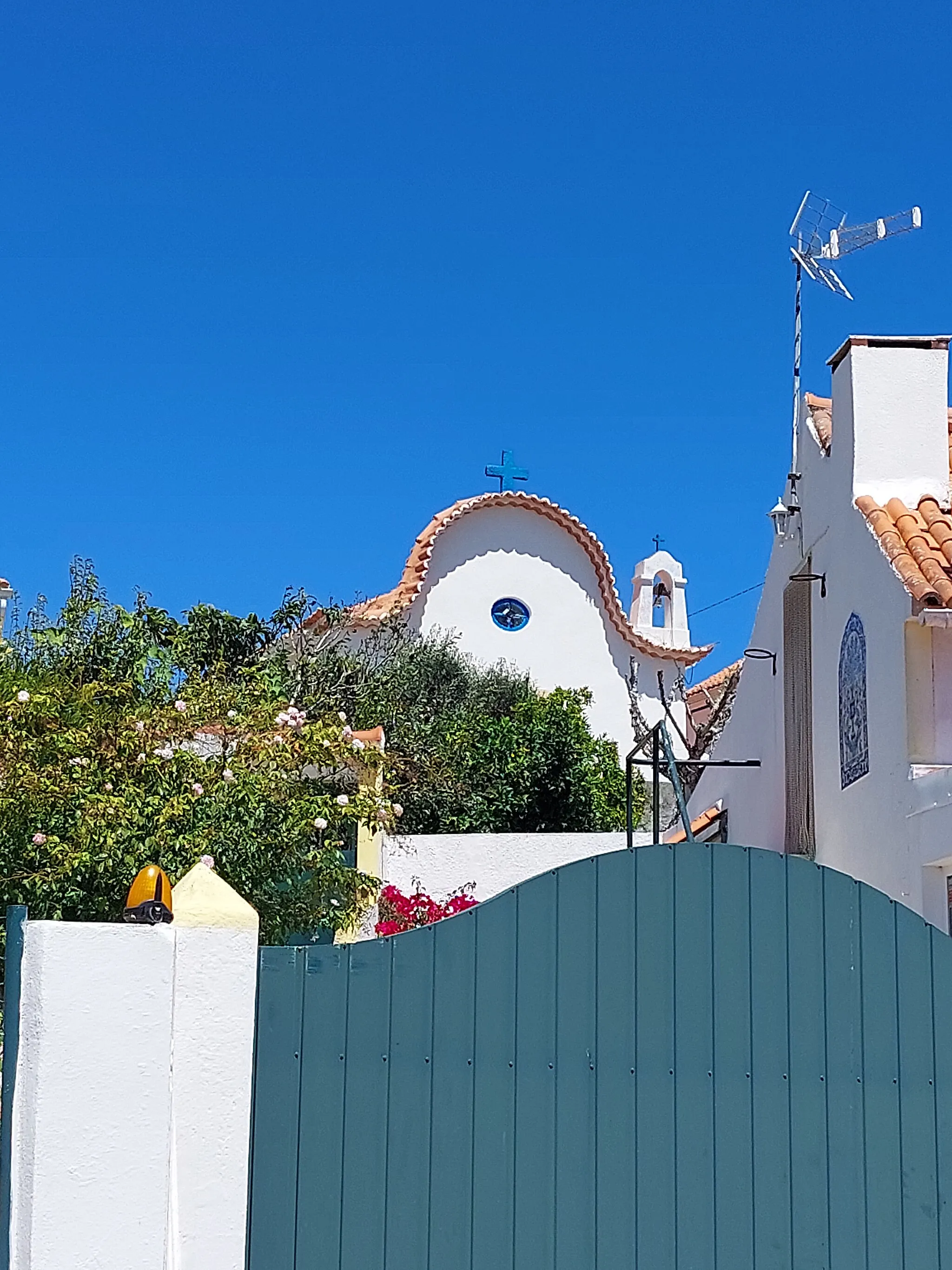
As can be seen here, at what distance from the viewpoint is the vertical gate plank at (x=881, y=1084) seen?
18.8 feet

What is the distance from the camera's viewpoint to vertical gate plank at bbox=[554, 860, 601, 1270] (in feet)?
18.0

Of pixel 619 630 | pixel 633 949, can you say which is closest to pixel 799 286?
pixel 633 949

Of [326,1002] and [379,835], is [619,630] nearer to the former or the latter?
[379,835]

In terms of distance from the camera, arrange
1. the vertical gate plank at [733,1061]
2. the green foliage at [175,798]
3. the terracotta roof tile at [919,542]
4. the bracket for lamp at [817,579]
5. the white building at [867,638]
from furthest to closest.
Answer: the bracket for lamp at [817,579], the green foliage at [175,798], the white building at [867,638], the terracotta roof tile at [919,542], the vertical gate plank at [733,1061]

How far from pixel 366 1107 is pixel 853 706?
7.53m

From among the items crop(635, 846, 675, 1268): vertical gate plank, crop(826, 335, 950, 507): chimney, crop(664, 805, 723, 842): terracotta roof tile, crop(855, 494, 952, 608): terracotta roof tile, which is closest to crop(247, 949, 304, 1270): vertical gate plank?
crop(635, 846, 675, 1268): vertical gate plank

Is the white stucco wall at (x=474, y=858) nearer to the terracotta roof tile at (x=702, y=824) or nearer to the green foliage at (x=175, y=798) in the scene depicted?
the terracotta roof tile at (x=702, y=824)

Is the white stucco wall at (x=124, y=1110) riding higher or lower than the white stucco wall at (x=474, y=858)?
lower

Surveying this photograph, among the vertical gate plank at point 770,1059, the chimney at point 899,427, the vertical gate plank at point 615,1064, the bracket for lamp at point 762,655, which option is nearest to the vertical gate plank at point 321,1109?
the vertical gate plank at point 615,1064

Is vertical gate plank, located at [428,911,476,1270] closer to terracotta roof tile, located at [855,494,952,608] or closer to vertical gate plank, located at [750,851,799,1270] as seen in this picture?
vertical gate plank, located at [750,851,799,1270]

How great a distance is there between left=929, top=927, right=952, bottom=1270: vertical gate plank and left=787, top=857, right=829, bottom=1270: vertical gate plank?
44 centimetres

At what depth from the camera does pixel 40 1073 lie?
492 centimetres

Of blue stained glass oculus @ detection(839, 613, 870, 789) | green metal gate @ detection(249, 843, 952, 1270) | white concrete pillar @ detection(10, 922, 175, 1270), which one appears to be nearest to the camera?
white concrete pillar @ detection(10, 922, 175, 1270)

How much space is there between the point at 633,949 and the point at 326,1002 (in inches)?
44.4
